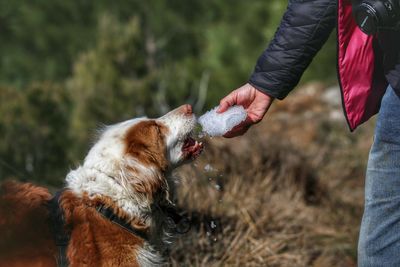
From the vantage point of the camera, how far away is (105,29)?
27.3 meters

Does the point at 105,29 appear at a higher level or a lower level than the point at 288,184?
lower

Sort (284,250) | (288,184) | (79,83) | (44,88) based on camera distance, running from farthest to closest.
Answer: (79,83) → (44,88) → (288,184) → (284,250)

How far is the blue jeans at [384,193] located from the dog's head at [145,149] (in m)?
1.16

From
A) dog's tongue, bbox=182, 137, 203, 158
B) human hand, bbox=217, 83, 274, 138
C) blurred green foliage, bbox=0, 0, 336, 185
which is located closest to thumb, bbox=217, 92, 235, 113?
human hand, bbox=217, 83, 274, 138

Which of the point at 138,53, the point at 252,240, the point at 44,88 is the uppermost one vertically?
the point at 252,240

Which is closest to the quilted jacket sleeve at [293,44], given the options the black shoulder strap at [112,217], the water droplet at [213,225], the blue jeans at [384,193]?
the blue jeans at [384,193]

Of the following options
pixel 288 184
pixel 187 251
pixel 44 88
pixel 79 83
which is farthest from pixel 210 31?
pixel 187 251

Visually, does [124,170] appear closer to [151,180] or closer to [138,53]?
[151,180]

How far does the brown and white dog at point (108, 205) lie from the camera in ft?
12.3

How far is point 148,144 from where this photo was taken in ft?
13.3

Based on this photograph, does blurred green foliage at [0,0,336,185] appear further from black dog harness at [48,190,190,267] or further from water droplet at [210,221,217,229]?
black dog harness at [48,190,190,267]

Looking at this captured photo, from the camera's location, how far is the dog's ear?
3.99 metres

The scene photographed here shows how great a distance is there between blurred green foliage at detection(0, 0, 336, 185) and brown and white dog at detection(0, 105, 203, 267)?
12556 millimetres

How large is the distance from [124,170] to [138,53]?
24057 mm
